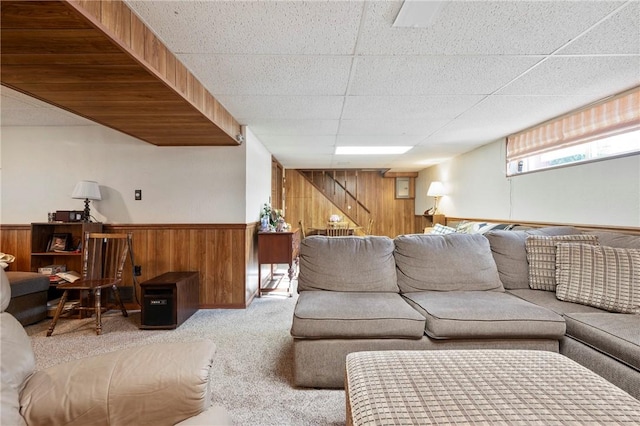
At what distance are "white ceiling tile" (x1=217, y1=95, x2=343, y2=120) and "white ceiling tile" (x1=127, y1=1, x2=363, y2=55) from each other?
2.57 ft

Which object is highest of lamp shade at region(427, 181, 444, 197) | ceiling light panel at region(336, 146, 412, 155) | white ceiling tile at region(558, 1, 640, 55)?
ceiling light panel at region(336, 146, 412, 155)

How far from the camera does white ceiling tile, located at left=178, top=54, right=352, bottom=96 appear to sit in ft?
6.53

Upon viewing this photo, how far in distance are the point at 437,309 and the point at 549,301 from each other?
95cm

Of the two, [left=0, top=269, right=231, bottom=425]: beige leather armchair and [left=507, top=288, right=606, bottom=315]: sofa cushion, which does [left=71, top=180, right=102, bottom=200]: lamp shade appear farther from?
[left=507, top=288, right=606, bottom=315]: sofa cushion

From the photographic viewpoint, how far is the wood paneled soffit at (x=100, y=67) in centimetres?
130

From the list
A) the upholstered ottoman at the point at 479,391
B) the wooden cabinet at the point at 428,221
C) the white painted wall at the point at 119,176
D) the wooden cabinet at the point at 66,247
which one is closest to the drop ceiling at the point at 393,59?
the white painted wall at the point at 119,176

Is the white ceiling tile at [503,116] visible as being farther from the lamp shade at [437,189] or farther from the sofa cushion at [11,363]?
the sofa cushion at [11,363]

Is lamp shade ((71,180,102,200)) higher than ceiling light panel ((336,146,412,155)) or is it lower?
lower

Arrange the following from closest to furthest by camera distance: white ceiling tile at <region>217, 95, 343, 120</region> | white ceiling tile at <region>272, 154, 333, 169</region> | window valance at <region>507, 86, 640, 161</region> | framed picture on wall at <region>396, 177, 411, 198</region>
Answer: window valance at <region>507, 86, 640, 161</region> → white ceiling tile at <region>217, 95, 343, 120</region> → white ceiling tile at <region>272, 154, 333, 169</region> → framed picture on wall at <region>396, 177, 411, 198</region>

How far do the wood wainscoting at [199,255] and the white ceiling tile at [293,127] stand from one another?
4.03 ft

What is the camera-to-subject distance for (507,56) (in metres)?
1.97

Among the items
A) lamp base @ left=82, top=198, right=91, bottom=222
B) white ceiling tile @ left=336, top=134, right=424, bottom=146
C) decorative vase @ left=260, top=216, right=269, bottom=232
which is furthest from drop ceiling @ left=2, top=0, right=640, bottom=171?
decorative vase @ left=260, top=216, right=269, bottom=232

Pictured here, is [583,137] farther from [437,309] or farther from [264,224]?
[264,224]

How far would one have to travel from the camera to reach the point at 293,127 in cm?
362
